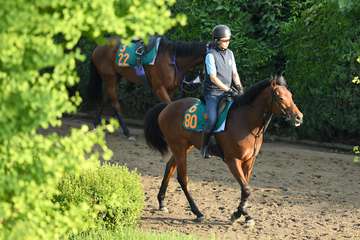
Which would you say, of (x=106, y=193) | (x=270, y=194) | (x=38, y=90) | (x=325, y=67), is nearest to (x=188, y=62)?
(x=325, y=67)

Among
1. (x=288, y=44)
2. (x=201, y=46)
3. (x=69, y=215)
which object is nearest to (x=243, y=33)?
(x=288, y=44)

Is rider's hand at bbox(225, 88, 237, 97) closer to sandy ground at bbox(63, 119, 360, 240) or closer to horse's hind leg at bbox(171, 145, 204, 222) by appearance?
horse's hind leg at bbox(171, 145, 204, 222)

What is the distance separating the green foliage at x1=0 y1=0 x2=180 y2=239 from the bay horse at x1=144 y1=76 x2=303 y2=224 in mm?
4250

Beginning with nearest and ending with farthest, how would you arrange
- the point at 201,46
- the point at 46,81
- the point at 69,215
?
the point at 46,81, the point at 69,215, the point at 201,46

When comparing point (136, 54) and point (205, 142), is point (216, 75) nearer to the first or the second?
point (205, 142)

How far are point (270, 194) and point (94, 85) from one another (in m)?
5.41

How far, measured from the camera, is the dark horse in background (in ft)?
43.8

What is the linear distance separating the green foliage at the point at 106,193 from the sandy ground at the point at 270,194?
1.59 ft

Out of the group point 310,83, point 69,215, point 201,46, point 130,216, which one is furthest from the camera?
point 310,83

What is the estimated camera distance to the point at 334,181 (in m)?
11.8

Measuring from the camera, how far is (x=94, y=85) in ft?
50.1

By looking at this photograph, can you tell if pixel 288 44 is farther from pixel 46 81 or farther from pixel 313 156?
pixel 46 81

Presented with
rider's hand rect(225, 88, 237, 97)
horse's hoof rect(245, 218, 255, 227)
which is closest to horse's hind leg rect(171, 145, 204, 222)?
horse's hoof rect(245, 218, 255, 227)

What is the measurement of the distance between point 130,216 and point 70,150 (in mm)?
4195
